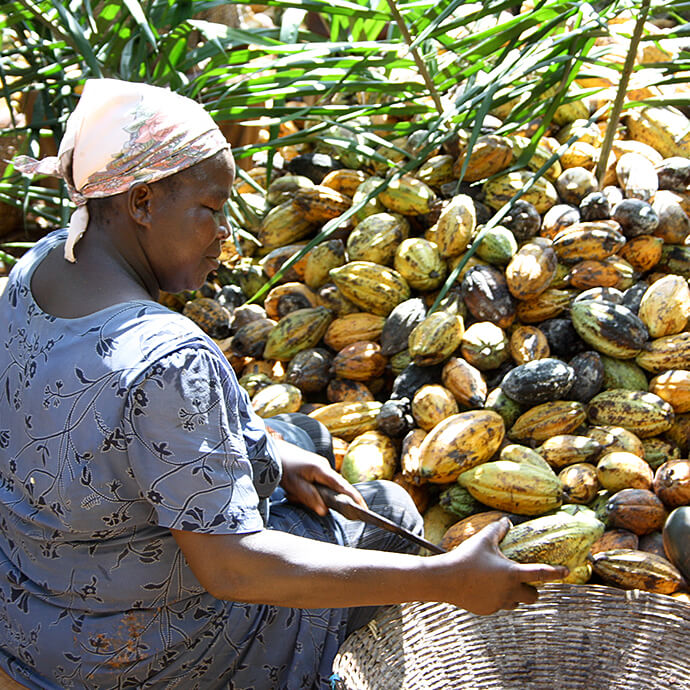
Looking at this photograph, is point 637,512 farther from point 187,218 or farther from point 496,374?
point 187,218

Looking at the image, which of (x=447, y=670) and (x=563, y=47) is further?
(x=563, y=47)

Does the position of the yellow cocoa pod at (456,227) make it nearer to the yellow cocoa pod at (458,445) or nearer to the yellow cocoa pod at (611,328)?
the yellow cocoa pod at (611,328)

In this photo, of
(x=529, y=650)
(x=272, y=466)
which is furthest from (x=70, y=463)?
(x=529, y=650)

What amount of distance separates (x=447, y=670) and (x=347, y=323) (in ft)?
3.93

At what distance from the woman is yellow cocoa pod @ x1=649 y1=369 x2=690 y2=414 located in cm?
97

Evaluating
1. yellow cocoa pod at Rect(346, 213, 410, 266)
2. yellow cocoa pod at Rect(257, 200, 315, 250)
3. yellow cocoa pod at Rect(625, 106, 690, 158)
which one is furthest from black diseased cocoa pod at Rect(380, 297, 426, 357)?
yellow cocoa pod at Rect(625, 106, 690, 158)

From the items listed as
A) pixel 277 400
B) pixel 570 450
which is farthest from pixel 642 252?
pixel 277 400

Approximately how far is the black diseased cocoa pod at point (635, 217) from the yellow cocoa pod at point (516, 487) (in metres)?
0.82

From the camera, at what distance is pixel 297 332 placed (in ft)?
8.33

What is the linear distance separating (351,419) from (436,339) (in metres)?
0.33

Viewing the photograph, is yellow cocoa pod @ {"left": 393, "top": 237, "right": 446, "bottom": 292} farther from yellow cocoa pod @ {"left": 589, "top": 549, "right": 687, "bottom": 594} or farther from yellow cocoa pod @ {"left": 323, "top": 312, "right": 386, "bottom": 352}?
yellow cocoa pod @ {"left": 589, "top": 549, "right": 687, "bottom": 594}

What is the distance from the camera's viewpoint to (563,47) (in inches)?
93.0

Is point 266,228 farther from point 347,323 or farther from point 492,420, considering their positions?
point 492,420

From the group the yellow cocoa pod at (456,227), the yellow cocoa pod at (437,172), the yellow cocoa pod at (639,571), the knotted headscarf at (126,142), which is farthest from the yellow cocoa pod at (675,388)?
the knotted headscarf at (126,142)
